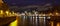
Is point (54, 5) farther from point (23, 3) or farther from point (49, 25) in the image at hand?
point (23, 3)

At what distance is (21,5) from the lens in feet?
7.96

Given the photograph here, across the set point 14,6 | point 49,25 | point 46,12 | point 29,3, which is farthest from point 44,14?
point 14,6

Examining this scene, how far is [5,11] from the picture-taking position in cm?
215

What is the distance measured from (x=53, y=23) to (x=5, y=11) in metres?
0.74

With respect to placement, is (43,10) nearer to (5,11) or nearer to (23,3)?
(23,3)

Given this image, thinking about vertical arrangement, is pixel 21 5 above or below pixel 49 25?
above

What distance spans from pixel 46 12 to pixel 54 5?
178mm

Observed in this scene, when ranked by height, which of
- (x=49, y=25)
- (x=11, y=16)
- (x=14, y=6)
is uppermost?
(x=14, y=6)

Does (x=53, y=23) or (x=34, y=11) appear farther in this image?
(x=34, y=11)

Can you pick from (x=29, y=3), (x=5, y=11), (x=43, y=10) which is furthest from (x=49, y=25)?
(x=5, y=11)

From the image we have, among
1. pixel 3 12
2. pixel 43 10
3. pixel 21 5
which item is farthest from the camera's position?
pixel 21 5

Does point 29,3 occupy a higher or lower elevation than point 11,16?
higher

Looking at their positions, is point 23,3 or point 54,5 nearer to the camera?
point 54,5

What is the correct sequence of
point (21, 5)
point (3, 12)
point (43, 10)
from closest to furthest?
point (3, 12)
point (43, 10)
point (21, 5)
